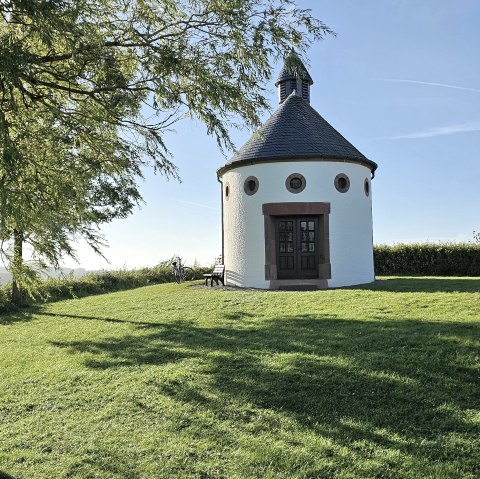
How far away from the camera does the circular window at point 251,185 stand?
15.9m

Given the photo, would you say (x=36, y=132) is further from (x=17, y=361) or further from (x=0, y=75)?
(x=17, y=361)

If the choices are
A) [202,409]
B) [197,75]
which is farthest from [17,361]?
[197,75]

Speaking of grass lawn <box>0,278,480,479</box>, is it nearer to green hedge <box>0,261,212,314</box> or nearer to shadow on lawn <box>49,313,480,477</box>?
shadow on lawn <box>49,313,480,477</box>

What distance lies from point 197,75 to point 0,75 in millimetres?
2464

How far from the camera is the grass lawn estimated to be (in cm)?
441

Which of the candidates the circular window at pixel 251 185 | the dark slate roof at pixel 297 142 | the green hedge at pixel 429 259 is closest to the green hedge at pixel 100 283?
the circular window at pixel 251 185

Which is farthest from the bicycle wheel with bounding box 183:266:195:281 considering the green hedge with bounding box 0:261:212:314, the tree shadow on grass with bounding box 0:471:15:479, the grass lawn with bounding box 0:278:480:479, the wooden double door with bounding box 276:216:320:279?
the tree shadow on grass with bounding box 0:471:15:479

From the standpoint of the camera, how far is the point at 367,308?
10516 millimetres

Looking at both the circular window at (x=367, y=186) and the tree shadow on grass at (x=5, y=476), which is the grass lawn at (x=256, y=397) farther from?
the circular window at (x=367, y=186)

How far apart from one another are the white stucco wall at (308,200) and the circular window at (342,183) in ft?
0.44

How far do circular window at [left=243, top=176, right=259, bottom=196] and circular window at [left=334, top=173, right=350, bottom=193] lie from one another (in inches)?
104

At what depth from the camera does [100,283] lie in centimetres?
2131

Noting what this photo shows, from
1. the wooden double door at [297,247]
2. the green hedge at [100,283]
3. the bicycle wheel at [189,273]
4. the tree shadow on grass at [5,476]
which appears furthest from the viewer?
the bicycle wheel at [189,273]

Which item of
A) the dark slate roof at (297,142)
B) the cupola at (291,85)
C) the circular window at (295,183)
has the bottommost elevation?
the circular window at (295,183)
